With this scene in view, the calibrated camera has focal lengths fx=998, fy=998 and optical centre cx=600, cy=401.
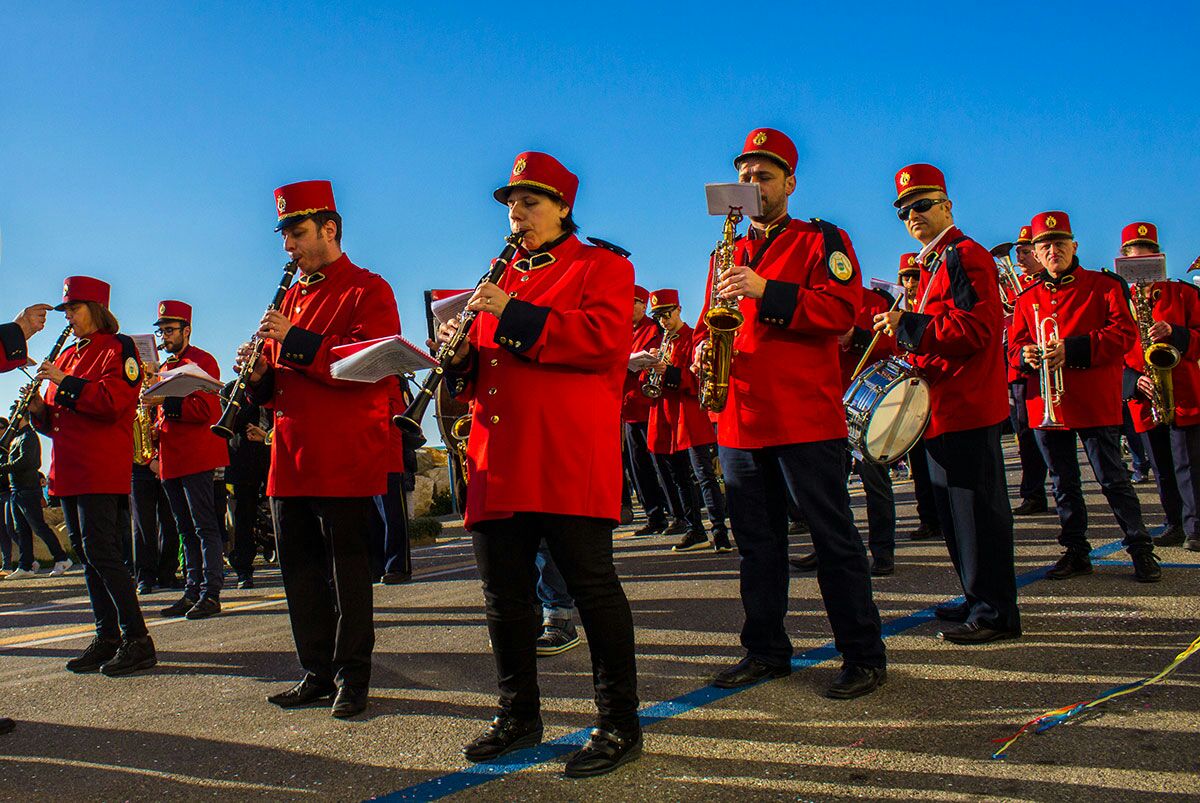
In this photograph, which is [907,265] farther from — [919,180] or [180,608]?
[180,608]

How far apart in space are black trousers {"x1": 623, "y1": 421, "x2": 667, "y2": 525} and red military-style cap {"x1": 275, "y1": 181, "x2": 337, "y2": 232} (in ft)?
24.4

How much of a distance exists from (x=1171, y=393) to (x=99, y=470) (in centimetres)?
744

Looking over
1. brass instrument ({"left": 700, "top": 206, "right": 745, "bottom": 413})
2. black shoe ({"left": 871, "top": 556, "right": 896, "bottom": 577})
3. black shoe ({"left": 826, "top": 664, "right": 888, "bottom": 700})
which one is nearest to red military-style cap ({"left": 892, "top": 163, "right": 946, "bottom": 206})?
brass instrument ({"left": 700, "top": 206, "right": 745, "bottom": 413})

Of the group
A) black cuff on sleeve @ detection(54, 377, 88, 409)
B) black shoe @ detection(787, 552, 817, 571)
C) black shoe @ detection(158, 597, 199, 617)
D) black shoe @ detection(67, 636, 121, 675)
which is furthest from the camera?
black shoe @ detection(158, 597, 199, 617)

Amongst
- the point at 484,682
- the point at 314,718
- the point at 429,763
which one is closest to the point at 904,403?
the point at 484,682

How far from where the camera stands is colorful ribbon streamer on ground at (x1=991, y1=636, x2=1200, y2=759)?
3.49 meters

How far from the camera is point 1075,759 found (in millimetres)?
3275

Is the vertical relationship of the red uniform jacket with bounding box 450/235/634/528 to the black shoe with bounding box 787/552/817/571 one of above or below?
above

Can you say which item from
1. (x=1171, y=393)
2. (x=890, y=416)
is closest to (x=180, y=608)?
(x=890, y=416)

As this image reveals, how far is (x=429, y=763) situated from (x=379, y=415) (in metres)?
1.76

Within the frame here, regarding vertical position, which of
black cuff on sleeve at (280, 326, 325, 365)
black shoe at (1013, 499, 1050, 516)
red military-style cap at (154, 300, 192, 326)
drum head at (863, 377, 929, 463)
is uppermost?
red military-style cap at (154, 300, 192, 326)

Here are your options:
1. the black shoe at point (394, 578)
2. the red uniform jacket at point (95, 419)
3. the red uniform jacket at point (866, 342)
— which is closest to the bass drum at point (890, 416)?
the red uniform jacket at point (866, 342)

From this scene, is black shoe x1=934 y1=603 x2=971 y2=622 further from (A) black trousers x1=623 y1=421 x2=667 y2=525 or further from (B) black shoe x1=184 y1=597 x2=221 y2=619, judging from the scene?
(A) black trousers x1=623 y1=421 x2=667 y2=525

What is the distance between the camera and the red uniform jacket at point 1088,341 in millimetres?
6410
